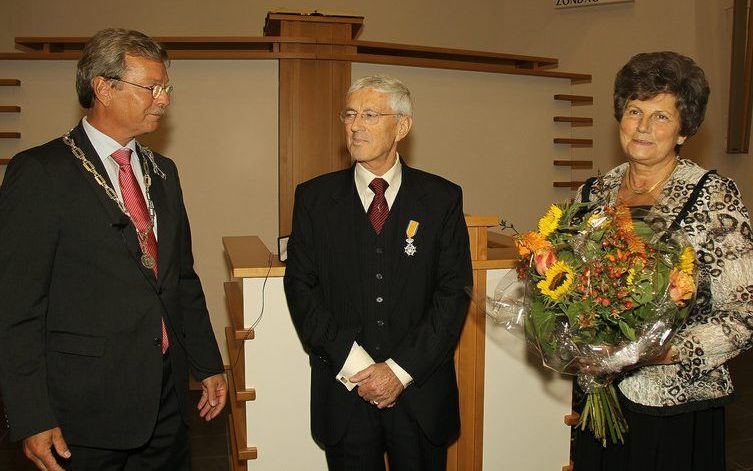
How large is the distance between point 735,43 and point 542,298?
5.76 meters

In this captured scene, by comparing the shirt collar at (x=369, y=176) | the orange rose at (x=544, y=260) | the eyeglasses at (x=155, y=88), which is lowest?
the orange rose at (x=544, y=260)

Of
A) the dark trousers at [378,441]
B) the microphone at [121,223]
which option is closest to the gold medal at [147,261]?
the microphone at [121,223]

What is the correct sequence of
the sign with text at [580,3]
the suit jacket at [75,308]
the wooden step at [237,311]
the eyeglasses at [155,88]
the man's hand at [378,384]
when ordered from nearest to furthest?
the suit jacket at [75,308] < the eyeglasses at [155,88] < the man's hand at [378,384] < the wooden step at [237,311] < the sign with text at [580,3]

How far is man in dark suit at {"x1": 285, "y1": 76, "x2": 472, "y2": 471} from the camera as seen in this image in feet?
7.18

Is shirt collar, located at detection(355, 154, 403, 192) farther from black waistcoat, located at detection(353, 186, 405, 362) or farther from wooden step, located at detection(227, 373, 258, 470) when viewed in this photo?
wooden step, located at detection(227, 373, 258, 470)

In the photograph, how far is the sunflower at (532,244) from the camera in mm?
1655

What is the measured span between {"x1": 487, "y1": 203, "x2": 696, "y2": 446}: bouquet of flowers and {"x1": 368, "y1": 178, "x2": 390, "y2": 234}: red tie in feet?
2.14

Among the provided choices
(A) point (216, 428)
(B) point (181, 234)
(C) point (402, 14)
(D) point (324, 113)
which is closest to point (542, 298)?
(B) point (181, 234)

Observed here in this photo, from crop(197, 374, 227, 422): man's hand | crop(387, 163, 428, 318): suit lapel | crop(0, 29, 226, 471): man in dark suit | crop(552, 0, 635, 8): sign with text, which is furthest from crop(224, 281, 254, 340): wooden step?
crop(552, 0, 635, 8): sign with text

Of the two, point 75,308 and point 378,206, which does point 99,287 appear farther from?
point 378,206

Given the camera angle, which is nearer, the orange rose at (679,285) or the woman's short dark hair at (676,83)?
the orange rose at (679,285)

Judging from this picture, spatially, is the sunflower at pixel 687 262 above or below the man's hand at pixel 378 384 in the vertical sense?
above

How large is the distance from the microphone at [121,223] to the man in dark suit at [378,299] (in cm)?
56

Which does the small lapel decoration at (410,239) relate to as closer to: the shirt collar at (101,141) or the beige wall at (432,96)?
the shirt collar at (101,141)
